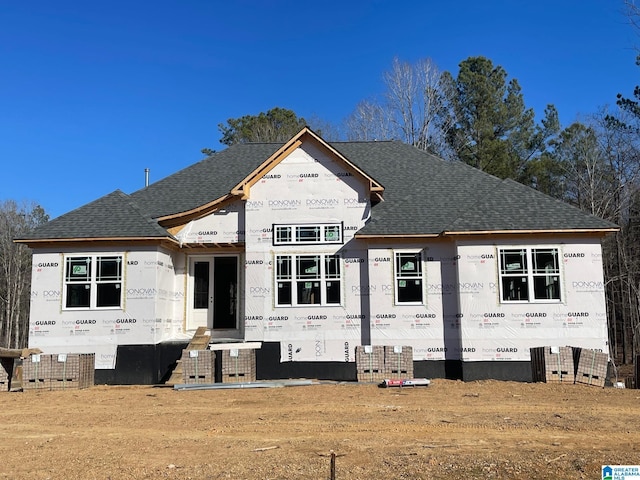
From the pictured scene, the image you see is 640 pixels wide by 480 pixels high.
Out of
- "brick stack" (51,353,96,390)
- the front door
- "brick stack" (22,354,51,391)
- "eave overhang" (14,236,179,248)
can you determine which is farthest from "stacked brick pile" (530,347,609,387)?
"brick stack" (22,354,51,391)

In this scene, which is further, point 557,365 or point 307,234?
point 307,234

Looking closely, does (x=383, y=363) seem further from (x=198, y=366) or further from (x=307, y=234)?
(x=198, y=366)

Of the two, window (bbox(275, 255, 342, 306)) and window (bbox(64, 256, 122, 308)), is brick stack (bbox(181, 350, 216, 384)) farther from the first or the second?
window (bbox(64, 256, 122, 308))

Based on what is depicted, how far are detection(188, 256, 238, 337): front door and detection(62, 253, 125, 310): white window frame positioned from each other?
95.3 inches

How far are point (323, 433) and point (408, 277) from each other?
8.01 m

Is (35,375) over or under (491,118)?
under

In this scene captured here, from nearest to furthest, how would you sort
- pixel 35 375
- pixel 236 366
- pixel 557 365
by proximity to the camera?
pixel 557 365
pixel 35 375
pixel 236 366

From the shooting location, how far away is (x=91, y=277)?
50.8 feet

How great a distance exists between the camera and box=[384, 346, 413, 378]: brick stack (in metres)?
13.7

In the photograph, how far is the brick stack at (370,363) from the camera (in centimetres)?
1370

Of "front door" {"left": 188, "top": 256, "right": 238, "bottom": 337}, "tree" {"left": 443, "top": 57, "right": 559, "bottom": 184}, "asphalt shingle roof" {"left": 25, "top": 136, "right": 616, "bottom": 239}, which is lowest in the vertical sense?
"front door" {"left": 188, "top": 256, "right": 238, "bottom": 337}

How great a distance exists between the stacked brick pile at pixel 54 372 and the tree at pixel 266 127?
25527mm

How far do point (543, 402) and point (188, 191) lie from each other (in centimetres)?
1292

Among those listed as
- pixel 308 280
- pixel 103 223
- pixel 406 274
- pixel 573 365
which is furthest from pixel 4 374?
pixel 573 365
